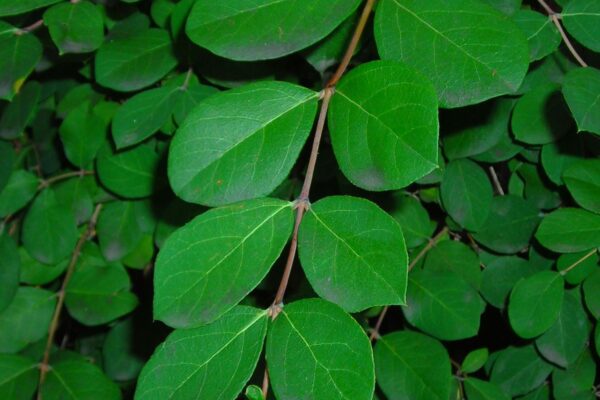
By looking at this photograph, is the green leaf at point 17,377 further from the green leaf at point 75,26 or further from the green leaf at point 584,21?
the green leaf at point 584,21

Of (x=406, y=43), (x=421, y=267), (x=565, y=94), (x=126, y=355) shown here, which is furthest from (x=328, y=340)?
(x=126, y=355)

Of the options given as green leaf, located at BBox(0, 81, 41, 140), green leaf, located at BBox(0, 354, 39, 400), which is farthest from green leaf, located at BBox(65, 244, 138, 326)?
green leaf, located at BBox(0, 81, 41, 140)

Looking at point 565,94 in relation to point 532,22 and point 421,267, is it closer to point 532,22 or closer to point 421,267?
point 532,22

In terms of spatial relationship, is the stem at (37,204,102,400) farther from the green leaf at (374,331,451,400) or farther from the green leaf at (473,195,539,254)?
the green leaf at (473,195,539,254)

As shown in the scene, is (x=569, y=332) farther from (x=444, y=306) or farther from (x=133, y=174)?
(x=133, y=174)

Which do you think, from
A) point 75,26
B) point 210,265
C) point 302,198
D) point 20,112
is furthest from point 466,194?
point 20,112

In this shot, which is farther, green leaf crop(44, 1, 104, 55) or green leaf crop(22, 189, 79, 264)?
green leaf crop(22, 189, 79, 264)
